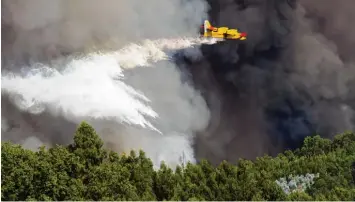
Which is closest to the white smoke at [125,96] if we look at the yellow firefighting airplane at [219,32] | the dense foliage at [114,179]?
the yellow firefighting airplane at [219,32]

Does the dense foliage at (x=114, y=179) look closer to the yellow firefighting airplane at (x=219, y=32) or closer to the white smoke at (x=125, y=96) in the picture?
the white smoke at (x=125, y=96)

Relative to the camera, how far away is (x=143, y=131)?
37.6 feet

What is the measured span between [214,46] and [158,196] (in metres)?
4.10

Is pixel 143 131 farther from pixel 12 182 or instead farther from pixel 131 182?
pixel 12 182

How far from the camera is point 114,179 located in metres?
8.66

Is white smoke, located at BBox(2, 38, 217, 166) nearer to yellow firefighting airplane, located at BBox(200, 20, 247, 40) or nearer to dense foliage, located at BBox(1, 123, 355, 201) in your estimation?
yellow firefighting airplane, located at BBox(200, 20, 247, 40)

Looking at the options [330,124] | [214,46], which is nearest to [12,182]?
[214,46]

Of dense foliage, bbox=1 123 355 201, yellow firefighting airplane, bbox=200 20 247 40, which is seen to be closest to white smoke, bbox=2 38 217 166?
yellow firefighting airplane, bbox=200 20 247 40

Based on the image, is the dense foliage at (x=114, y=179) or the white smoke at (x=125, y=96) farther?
the white smoke at (x=125, y=96)

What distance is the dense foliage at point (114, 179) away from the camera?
8.54 m

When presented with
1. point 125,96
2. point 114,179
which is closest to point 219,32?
point 125,96

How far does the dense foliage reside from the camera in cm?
854

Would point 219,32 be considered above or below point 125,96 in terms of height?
above

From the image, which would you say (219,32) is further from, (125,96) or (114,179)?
(114,179)
